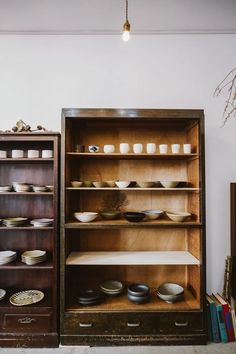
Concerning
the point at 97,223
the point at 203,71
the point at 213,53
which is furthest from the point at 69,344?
the point at 213,53

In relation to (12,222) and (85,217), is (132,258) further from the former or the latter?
(12,222)

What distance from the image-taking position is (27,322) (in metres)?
2.06

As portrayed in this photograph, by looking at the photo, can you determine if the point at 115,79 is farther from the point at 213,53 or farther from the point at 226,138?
the point at 226,138

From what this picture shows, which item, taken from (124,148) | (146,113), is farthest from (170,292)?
(146,113)

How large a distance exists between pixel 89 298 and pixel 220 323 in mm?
1220

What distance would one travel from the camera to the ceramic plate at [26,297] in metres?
2.13

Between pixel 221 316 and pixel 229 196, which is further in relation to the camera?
pixel 229 196

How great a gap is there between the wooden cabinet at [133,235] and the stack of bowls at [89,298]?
4 centimetres

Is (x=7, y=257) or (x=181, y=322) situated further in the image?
(x=7, y=257)

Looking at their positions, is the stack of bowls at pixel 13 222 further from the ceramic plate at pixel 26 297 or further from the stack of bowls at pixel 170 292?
the stack of bowls at pixel 170 292

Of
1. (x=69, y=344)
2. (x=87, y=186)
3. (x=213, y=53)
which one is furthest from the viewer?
(x=213, y=53)

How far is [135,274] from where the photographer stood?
244 centimetres

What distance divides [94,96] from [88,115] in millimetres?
549

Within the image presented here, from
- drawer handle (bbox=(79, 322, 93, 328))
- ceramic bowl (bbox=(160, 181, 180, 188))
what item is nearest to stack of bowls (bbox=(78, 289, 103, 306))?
drawer handle (bbox=(79, 322, 93, 328))
